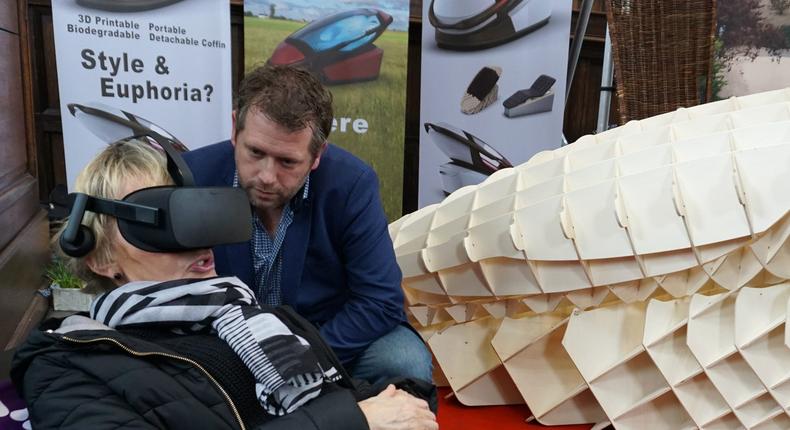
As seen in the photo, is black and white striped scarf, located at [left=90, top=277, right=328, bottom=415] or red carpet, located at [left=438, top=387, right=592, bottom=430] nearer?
black and white striped scarf, located at [left=90, top=277, right=328, bottom=415]

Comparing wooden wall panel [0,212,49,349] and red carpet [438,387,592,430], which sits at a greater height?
wooden wall panel [0,212,49,349]

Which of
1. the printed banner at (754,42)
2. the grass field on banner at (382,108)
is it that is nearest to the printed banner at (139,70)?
the grass field on banner at (382,108)

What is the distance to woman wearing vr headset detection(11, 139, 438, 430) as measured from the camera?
0.87 m

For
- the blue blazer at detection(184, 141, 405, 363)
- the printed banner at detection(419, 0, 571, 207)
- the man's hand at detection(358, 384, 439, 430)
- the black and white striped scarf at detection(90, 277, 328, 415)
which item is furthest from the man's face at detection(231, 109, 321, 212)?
the printed banner at detection(419, 0, 571, 207)

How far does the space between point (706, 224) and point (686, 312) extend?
28cm

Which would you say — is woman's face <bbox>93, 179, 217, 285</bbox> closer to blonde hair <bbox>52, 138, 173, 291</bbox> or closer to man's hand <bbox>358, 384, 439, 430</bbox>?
blonde hair <bbox>52, 138, 173, 291</bbox>

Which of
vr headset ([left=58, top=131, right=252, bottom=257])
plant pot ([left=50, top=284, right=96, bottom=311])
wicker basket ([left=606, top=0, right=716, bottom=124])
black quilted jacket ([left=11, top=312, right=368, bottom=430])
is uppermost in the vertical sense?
wicker basket ([left=606, top=0, right=716, bottom=124])

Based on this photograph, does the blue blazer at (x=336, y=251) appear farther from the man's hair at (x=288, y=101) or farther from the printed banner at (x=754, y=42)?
the printed banner at (x=754, y=42)

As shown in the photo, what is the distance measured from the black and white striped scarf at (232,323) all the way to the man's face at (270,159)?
0.41 meters

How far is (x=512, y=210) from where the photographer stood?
1.80 metres

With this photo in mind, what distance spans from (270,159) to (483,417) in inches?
44.5

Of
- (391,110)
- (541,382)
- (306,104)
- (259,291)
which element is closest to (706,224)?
(541,382)

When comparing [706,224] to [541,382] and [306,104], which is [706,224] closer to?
[541,382]

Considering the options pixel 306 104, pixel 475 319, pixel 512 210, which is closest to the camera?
pixel 306 104
